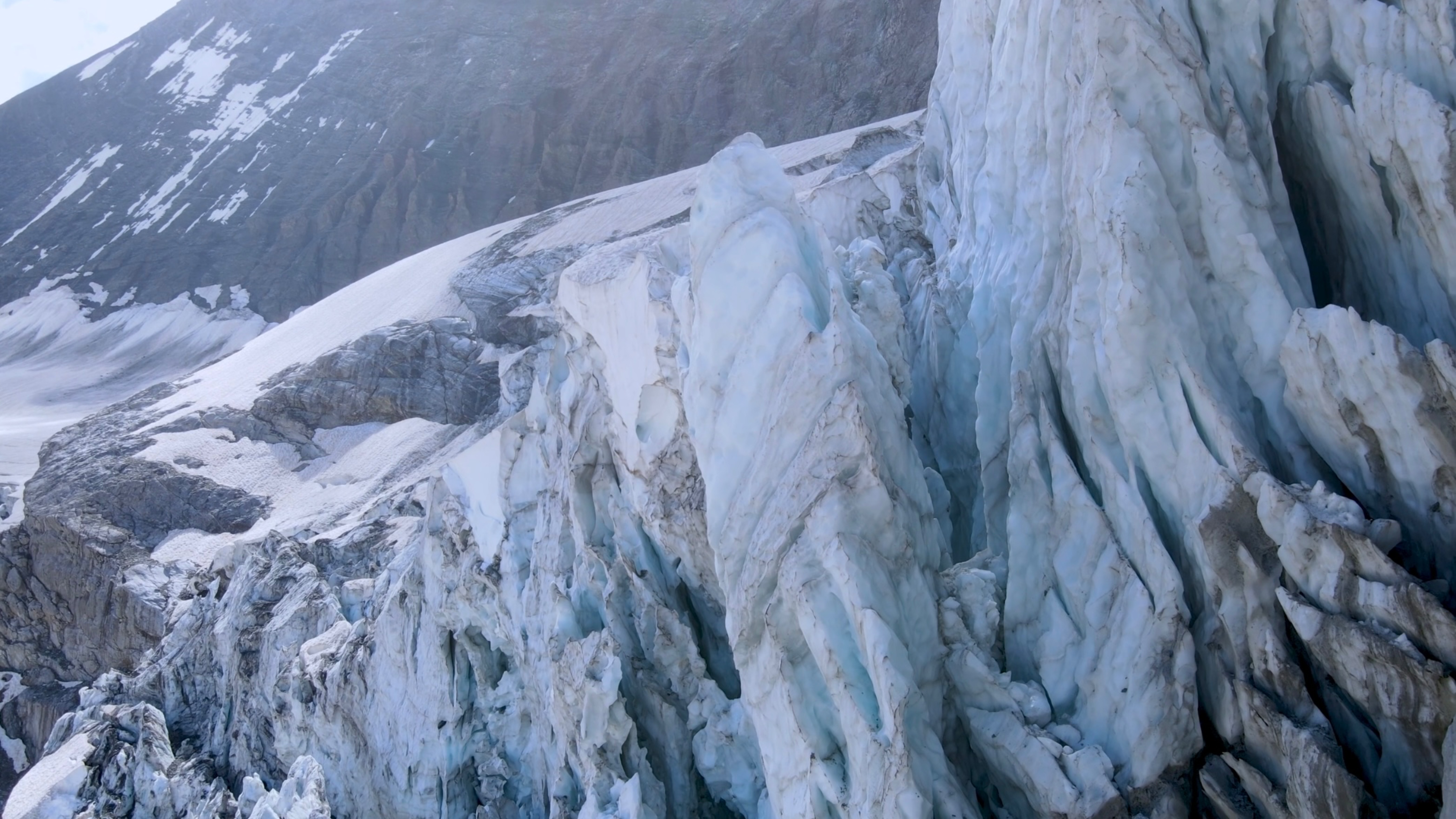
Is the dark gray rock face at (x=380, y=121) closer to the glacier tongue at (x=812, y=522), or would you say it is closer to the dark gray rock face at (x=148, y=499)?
the dark gray rock face at (x=148, y=499)

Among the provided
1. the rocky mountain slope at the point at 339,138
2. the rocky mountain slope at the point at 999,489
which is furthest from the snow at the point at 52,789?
the rocky mountain slope at the point at 339,138

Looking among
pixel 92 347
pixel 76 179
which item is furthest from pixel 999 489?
pixel 76 179

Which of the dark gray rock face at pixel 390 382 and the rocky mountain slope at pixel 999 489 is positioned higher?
the rocky mountain slope at pixel 999 489

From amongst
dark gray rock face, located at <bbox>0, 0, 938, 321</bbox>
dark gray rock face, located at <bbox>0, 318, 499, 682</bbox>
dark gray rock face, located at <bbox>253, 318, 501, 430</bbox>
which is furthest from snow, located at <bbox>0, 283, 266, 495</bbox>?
dark gray rock face, located at <bbox>253, 318, 501, 430</bbox>

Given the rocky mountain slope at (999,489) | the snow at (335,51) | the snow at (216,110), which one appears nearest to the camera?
the rocky mountain slope at (999,489)

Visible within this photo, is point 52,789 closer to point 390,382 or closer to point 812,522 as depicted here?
point 812,522

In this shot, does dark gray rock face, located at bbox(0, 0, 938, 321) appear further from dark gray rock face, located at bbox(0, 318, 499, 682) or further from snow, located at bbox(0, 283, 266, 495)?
dark gray rock face, located at bbox(0, 318, 499, 682)
